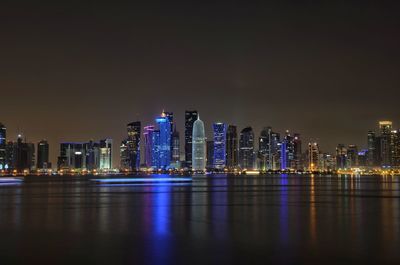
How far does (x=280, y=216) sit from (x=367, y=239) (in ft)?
43.6

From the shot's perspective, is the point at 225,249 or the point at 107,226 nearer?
the point at 225,249

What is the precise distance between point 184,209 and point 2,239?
842 inches

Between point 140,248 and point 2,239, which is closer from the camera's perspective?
point 140,248

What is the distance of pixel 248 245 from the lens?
86.7ft

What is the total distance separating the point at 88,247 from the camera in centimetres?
2589

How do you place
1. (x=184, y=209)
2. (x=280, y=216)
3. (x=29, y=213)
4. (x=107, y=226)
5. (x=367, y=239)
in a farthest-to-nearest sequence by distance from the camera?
1. (x=184, y=209)
2. (x=29, y=213)
3. (x=280, y=216)
4. (x=107, y=226)
5. (x=367, y=239)

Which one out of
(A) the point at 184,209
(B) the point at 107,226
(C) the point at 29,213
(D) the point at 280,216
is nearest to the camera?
(B) the point at 107,226

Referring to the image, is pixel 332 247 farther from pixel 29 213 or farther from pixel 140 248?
pixel 29 213

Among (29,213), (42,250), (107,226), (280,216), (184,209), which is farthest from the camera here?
(184,209)

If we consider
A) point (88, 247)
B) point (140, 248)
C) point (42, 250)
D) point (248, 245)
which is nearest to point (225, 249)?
point (248, 245)

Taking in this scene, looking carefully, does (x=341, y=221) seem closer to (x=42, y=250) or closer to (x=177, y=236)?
(x=177, y=236)

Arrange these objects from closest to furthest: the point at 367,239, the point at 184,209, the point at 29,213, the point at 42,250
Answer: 1. the point at 42,250
2. the point at 367,239
3. the point at 29,213
4. the point at 184,209

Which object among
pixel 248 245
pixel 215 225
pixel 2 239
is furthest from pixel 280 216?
pixel 2 239

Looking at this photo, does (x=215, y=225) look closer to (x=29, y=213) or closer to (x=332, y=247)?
(x=332, y=247)
